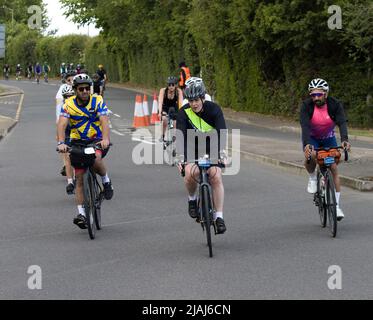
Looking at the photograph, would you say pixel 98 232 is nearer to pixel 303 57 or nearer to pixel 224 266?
pixel 224 266

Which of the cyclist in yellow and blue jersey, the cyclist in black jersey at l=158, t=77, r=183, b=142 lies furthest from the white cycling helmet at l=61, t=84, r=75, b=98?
the cyclist in black jersey at l=158, t=77, r=183, b=142

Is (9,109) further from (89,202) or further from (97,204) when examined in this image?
(89,202)

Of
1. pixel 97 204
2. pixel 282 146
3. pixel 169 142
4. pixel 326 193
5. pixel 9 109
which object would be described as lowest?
pixel 9 109

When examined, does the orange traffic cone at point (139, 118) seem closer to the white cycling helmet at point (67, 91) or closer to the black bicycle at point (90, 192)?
the white cycling helmet at point (67, 91)

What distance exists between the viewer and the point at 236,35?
105 ft

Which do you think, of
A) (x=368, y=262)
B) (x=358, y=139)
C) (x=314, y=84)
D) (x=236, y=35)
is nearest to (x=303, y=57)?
(x=236, y=35)

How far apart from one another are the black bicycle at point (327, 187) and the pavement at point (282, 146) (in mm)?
3340

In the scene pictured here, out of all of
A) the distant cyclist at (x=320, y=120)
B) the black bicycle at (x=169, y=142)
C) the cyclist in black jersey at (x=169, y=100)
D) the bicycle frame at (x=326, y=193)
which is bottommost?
the black bicycle at (x=169, y=142)

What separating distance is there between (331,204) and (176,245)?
1.80 metres

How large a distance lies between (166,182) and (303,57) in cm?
1599

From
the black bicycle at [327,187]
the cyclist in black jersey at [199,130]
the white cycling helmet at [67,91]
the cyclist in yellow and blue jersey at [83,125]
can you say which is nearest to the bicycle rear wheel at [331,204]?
the black bicycle at [327,187]

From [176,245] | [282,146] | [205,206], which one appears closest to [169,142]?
[282,146]

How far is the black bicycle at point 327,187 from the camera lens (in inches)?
373

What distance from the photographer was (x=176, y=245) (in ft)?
30.1
